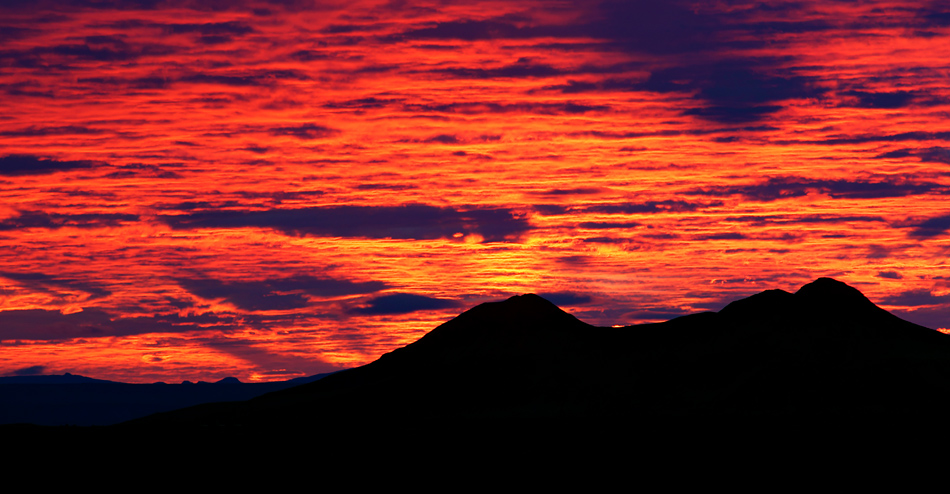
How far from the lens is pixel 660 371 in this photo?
125000 mm

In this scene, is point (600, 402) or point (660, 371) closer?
point (600, 402)

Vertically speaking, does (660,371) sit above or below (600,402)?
above

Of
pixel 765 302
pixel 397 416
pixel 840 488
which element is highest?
pixel 765 302

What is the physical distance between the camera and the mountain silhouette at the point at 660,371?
10994cm

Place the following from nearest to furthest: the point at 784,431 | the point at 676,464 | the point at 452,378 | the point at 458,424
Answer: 1. the point at 676,464
2. the point at 784,431
3. the point at 458,424
4. the point at 452,378

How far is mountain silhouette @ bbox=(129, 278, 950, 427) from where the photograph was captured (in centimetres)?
10994

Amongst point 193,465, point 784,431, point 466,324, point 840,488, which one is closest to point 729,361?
point 784,431

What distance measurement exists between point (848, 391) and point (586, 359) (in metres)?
35.7

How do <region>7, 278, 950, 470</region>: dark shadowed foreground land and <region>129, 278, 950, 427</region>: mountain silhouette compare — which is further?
<region>129, 278, 950, 427</region>: mountain silhouette

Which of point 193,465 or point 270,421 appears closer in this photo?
point 193,465

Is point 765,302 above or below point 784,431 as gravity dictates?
above

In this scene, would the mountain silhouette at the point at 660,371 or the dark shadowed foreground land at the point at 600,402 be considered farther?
the mountain silhouette at the point at 660,371

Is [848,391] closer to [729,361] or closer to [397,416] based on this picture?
[729,361]

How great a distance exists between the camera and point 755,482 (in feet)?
227
